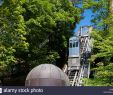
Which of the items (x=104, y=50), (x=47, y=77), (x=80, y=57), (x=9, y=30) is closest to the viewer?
(x=47, y=77)

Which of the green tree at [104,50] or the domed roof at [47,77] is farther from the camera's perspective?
the green tree at [104,50]

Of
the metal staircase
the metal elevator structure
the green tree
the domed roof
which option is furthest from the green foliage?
the metal elevator structure

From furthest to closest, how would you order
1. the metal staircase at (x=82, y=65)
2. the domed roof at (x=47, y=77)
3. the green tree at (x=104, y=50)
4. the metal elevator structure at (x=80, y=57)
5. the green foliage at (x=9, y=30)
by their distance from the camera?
1. the metal elevator structure at (x=80, y=57)
2. the metal staircase at (x=82, y=65)
3. the green foliage at (x=9, y=30)
4. the green tree at (x=104, y=50)
5. the domed roof at (x=47, y=77)

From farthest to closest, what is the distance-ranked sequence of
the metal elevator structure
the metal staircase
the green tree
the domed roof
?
the metal elevator structure
the metal staircase
the green tree
the domed roof

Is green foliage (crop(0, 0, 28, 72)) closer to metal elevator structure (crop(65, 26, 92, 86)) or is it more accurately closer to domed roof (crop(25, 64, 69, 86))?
domed roof (crop(25, 64, 69, 86))

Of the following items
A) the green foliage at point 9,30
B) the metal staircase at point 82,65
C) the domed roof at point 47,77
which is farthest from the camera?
the metal staircase at point 82,65

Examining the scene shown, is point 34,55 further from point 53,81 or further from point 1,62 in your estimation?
point 53,81

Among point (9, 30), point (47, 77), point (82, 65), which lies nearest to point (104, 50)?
point (9, 30)

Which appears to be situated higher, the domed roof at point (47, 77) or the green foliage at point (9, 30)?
the green foliage at point (9, 30)

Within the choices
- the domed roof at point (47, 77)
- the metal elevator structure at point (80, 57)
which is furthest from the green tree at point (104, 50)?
the metal elevator structure at point (80, 57)

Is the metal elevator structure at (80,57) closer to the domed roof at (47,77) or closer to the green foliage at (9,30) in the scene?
the green foliage at (9,30)

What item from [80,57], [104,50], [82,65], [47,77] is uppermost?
[104,50]

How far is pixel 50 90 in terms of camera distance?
41.4ft

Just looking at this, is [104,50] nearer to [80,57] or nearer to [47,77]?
[47,77]
